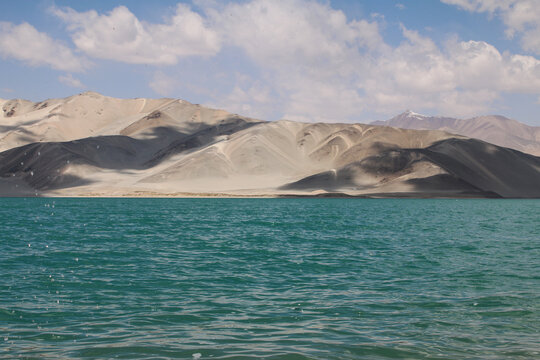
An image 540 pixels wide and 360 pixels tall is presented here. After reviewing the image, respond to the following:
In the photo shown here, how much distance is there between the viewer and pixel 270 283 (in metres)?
21.0

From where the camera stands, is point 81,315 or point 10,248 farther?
point 10,248

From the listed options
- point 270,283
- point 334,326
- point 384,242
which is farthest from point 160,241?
point 334,326

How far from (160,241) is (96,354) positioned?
25024 mm

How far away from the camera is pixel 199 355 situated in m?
12.4

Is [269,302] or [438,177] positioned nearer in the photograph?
[269,302]

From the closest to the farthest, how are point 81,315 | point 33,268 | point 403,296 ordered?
point 81,315, point 403,296, point 33,268

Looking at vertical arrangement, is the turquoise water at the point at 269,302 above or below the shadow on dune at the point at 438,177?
below

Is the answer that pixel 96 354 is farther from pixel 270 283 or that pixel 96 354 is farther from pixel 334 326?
pixel 270 283

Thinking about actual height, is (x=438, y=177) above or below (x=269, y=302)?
above

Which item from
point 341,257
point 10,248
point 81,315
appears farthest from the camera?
point 10,248

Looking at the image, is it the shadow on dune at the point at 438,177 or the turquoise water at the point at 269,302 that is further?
the shadow on dune at the point at 438,177

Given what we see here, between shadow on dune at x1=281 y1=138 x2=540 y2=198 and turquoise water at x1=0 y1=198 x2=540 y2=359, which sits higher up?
shadow on dune at x1=281 y1=138 x2=540 y2=198

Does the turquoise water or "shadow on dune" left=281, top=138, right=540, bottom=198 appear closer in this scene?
the turquoise water

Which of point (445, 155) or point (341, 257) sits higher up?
point (445, 155)
